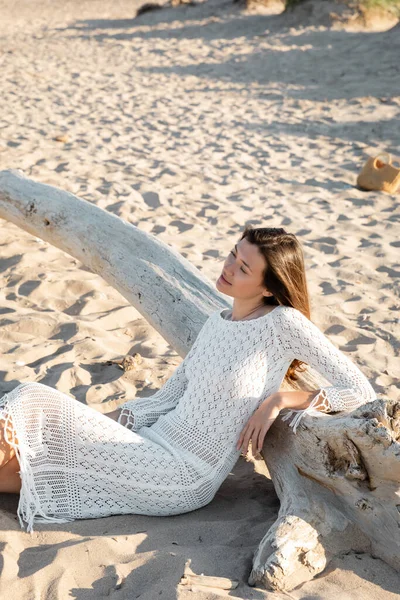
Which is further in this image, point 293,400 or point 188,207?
point 188,207

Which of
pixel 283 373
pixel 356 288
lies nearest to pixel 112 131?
pixel 356 288

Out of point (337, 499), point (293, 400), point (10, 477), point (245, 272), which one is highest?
point (245, 272)

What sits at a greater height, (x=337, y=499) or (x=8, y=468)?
(x=8, y=468)

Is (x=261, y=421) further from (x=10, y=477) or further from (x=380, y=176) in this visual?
(x=380, y=176)

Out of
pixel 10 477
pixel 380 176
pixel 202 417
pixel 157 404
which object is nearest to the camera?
pixel 10 477

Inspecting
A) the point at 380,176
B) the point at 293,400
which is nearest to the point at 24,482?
the point at 293,400

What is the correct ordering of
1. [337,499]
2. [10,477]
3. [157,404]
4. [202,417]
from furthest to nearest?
[157,404], [202,417], [10,477], [337,499]

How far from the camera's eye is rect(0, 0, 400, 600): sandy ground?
2.38m

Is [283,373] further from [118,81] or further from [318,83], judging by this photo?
[118,81]

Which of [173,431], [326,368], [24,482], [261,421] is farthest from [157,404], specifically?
[326,368]

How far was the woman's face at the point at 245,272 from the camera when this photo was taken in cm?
266

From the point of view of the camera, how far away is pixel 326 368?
2590 mm

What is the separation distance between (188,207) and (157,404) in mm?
3944

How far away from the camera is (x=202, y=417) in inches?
107
